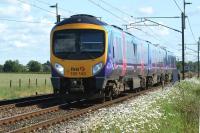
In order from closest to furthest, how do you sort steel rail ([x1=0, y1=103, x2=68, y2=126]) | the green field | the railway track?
the railway track
steel rail ([x1=0, y1=103, x2=68, y2=126])
the green field

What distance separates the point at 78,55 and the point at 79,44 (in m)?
0.45

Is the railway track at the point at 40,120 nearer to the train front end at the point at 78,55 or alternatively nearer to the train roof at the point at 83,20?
the train front end at the point at 78,55

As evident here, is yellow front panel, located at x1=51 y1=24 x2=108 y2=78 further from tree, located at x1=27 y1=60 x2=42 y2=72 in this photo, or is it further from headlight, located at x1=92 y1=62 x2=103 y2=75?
tree, located at x1=27 y1=60 x2=42 y2=72

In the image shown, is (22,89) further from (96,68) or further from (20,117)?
(20,117)

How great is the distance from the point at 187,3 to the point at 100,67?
32302 mm

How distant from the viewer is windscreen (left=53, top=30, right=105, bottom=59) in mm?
19141

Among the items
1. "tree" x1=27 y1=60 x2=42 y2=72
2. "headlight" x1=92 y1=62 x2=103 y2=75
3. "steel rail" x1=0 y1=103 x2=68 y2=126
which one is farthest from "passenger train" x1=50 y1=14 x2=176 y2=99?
"tree" x1=27 y1=60 x2=42 y2=72

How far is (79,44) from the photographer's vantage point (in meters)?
19.3

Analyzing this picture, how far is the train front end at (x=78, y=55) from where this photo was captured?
1888cm

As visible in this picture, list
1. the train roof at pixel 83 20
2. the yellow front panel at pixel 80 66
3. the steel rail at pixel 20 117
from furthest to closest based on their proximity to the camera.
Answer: the train roof at pixel 83 20
the yellow front panel at pixel 80 66
the steel rail at pixel 20 117

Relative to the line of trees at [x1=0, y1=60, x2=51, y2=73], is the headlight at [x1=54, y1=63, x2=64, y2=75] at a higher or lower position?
lower

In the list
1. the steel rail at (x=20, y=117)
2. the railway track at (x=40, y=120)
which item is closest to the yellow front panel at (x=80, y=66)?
the railway track at (x=40, y=120)

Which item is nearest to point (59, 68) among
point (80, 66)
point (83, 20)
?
point (80, 66)

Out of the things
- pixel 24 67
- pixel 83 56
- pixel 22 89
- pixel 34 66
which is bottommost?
pixel 22 89
